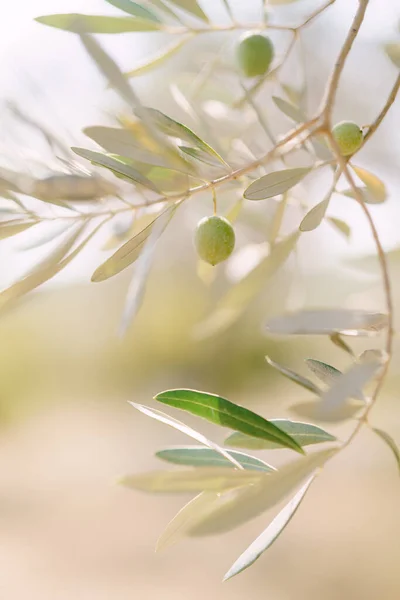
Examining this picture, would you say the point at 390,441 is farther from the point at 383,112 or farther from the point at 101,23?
the point at 101,23

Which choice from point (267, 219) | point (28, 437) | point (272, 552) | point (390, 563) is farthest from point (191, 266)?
point (267, 219)

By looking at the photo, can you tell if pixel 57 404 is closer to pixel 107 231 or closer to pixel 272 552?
pixel 272 552

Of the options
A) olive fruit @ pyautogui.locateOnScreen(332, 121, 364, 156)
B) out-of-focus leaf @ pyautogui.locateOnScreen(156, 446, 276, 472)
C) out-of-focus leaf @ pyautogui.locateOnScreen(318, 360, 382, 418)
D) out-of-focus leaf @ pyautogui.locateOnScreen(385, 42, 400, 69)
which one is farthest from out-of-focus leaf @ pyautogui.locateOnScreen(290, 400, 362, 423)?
out-of-focus leaf @ pyautogui.locateOnScreen(385, 42, 400, 69)

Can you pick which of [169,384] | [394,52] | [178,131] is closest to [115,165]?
[178,131]

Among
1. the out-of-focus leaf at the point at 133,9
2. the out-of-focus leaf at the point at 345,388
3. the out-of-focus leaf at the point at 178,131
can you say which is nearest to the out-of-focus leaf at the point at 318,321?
the out-of-focus leaf at the point at 345,388

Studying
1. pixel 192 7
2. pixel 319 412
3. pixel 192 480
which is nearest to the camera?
pixel 319 412

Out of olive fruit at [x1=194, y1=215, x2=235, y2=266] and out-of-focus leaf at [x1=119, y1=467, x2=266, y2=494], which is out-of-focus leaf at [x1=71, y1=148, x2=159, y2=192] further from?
out-of-focus leaf at [x1=119, y1=467, x2=266, y2=494]
